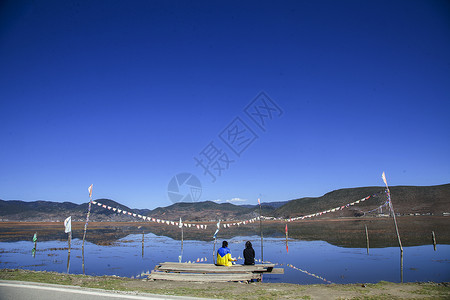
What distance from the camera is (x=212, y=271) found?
14.7 metres

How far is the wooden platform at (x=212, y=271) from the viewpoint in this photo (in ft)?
43.1

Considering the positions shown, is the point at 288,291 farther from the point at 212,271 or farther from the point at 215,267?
the point at 215,267

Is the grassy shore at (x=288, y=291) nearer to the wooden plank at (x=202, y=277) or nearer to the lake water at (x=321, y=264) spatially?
the wooden plank at (x=202, y=277)

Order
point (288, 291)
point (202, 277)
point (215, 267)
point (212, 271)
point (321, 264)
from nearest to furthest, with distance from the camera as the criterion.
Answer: point (288, 291)
point (202, 277)
point (212, 271)
point (215, 267)
point (321, 264)

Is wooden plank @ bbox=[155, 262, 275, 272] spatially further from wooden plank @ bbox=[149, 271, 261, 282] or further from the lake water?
the lake water

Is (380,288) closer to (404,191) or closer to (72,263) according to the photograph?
(72,263)

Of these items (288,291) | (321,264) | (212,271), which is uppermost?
(288,291)

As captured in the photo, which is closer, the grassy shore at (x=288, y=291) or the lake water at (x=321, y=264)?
the grassy shore at (x=288, y=291)

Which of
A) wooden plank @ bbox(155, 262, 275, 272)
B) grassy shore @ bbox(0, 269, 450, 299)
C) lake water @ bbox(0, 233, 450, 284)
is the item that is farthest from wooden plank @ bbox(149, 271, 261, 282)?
lake water @ bbox(0, 233, 450, 284)

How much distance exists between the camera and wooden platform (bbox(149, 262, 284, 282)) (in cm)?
1312

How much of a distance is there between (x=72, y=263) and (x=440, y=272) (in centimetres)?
2485

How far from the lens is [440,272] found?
1828 centimetres

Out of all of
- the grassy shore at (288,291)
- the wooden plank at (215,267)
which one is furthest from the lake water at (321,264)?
the grassy shore at (288,291)

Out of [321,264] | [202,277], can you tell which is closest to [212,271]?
[202,277]
